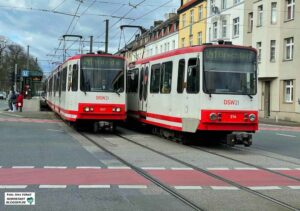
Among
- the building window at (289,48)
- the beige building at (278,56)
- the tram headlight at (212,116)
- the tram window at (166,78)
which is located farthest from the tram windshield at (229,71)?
the building window at (289,48)

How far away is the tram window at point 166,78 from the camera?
17328 mm

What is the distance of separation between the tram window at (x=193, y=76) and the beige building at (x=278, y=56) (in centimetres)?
2458

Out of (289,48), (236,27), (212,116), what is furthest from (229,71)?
(236,27)

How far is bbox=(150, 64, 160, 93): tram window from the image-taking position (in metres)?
18.7

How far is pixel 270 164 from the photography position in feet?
41.8

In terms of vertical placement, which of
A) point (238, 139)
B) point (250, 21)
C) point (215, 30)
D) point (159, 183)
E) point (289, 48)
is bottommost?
point (159, 183)

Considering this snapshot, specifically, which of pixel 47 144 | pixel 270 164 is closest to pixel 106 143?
pixel 47 144

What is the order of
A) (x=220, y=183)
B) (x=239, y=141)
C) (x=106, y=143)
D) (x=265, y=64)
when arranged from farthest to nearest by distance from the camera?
(x=265, y=64) → (x=106, y=143) → (x=239, y=141) → (x=220, y=183)

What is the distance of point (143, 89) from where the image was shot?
67.7 ft

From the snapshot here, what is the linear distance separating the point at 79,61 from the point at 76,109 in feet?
6.17

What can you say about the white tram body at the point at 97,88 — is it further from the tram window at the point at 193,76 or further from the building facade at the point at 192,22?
the building facade at the point at 192,22

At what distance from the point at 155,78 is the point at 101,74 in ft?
7.68

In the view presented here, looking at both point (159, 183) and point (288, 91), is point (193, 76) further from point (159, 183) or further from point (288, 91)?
point (288, 91)

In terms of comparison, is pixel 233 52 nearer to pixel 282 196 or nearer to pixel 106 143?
pixel 106 143
